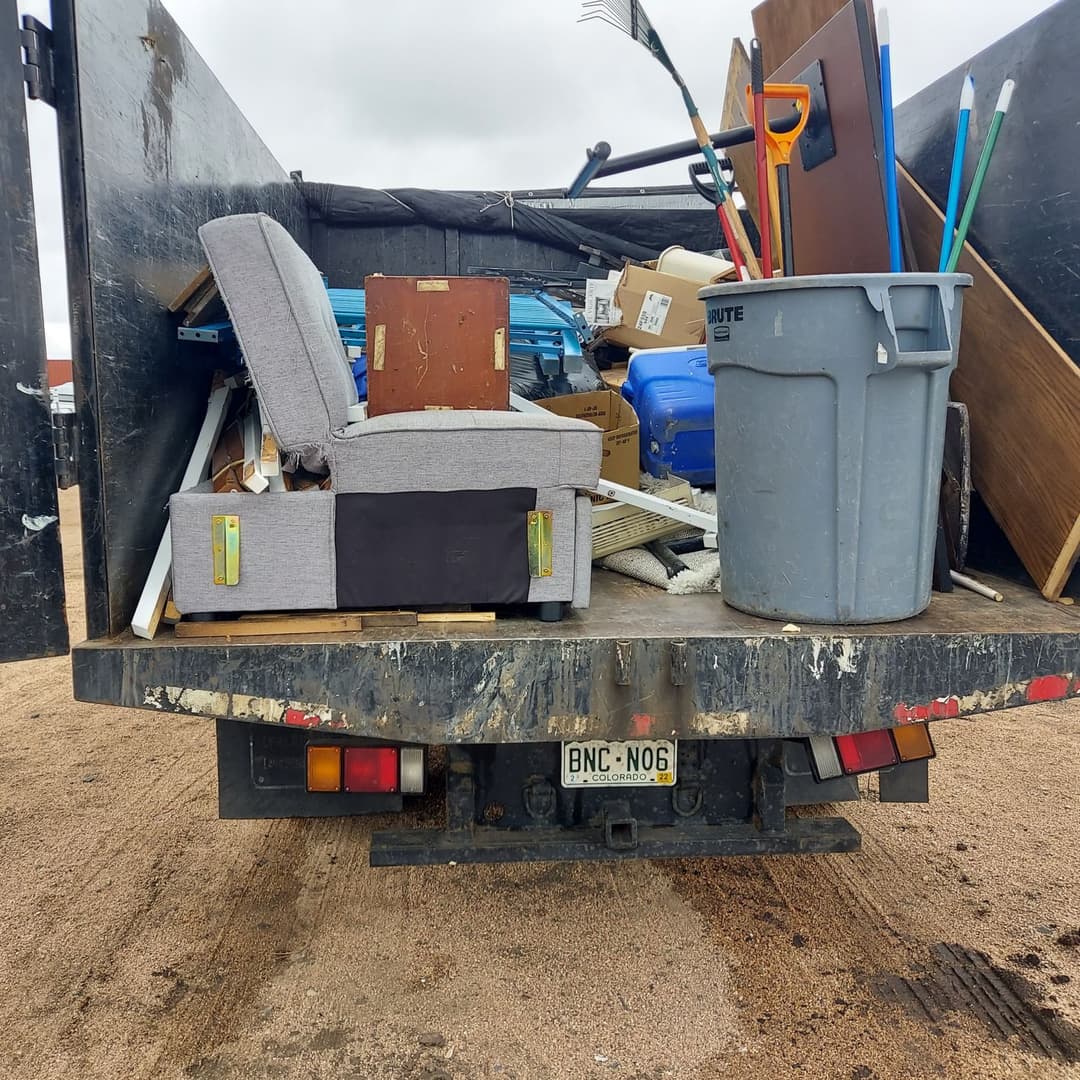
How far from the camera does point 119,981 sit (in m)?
2.11

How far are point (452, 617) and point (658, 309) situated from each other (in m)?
2.05

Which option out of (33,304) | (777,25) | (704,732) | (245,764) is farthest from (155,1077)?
(777,25)

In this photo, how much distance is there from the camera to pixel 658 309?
349cm

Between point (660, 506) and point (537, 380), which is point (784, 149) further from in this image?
point (537, 380)

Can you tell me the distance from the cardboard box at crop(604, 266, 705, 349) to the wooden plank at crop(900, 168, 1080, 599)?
1206 mm

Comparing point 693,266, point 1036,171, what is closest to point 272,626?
point 1036,171

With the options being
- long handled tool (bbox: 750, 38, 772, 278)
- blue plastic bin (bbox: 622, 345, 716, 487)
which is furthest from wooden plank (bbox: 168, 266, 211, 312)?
blue plastic bin (bbox: 622, 345, 716, 487)

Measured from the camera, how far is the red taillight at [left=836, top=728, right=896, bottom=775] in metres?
1.94

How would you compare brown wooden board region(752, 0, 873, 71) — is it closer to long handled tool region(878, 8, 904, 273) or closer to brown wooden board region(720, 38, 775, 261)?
brown wooden board region(720, 38, 775, 261)

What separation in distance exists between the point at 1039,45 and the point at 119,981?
2950 mm

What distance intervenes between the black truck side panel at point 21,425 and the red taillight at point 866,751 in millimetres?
1570

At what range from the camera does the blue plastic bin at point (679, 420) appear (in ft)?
8.86

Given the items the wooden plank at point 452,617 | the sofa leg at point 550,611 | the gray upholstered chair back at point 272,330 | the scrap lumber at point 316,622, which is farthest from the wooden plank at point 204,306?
the sofa leg at point 550,611

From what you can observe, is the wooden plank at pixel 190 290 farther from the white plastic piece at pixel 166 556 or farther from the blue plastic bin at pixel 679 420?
the blue plastic bin at pixel 679 420
